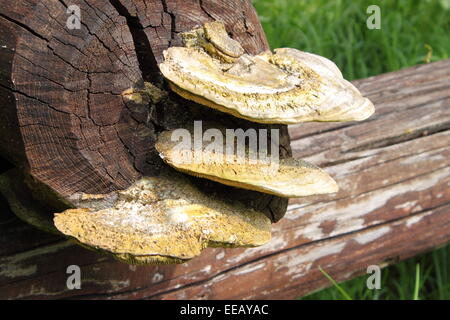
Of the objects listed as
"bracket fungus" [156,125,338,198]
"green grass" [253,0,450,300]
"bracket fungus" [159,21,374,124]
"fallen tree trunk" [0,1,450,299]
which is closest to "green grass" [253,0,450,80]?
"green grass" [253,0,450,300]

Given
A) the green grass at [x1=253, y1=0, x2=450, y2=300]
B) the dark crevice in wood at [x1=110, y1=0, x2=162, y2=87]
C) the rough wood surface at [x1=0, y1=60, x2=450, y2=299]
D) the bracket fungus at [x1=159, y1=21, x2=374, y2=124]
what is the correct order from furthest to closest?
the green grass at [x1=253, y1=0, x2=450, y2=300] → the rough wood surface at [x1=0, y1=60, x2=450, y2=299] → the dark crevice in wood at [x1=110, y1=0, x2=162, y2=87] → the bracket fungus at [x1=159, y1=21, x2=374, y2=124]

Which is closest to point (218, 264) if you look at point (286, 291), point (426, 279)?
point (286, 291)

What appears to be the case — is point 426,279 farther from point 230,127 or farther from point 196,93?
point 196,93

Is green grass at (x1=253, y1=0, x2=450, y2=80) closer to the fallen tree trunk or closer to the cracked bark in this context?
the fallen tree trunk

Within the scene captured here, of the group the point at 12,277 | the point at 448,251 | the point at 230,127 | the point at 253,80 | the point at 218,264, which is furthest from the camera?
the point at 448,251

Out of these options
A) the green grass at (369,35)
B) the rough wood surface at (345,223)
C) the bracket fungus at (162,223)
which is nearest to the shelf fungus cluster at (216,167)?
the bracket fungus at (162,223)

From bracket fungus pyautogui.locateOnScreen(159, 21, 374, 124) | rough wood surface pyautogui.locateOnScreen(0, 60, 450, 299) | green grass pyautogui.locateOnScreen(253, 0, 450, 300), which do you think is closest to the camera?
bracket fungus pyautogui.locateOnScreen(159, 21, 374, 124)

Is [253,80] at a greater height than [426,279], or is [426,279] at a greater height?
[253,80]
